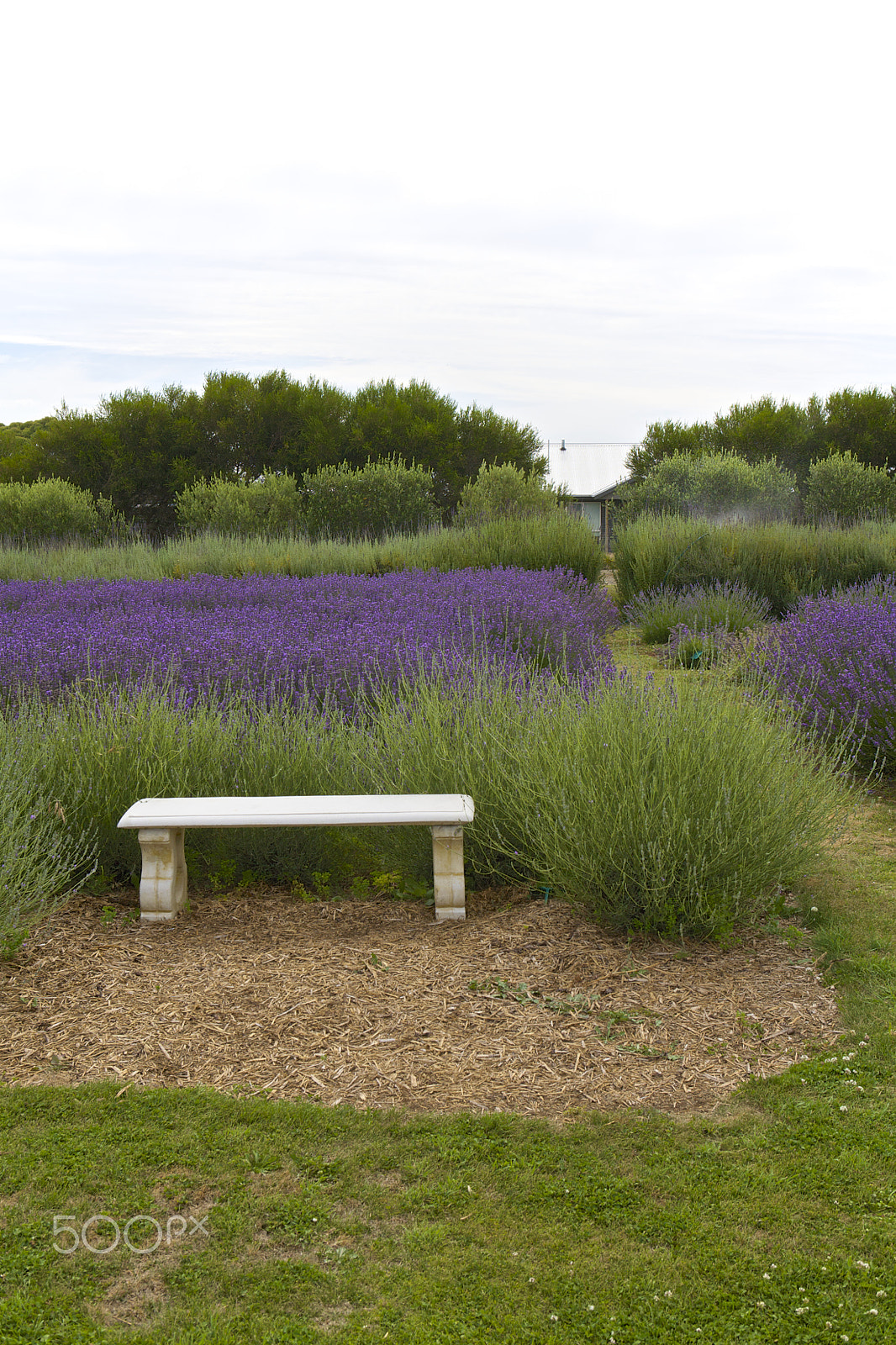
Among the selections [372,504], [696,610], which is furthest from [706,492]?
[696,610]

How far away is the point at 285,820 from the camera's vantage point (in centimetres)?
382

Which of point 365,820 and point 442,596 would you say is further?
point 442,596

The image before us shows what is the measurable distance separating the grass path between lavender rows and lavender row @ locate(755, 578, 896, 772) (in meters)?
3.22

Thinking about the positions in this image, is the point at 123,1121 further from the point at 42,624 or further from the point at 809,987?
the point at 42,624

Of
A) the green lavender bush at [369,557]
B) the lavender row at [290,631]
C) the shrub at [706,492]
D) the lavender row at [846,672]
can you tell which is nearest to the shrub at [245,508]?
the green lavender bush at [369,557]

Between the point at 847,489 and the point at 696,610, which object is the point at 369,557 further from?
the point at 847,489

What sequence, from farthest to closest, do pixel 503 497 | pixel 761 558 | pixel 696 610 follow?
pixel 503 497 < pixel 761 558 < pixel 696 610

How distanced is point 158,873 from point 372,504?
17830 mm

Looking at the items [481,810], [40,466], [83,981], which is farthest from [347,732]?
[40,466]

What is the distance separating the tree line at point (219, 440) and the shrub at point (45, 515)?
4.78 metres

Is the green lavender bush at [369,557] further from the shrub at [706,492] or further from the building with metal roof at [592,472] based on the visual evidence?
the building with metal roof at [592,472]

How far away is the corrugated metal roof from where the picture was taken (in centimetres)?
3741

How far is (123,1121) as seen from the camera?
276 cm

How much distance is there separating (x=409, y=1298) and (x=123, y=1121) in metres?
1.02
